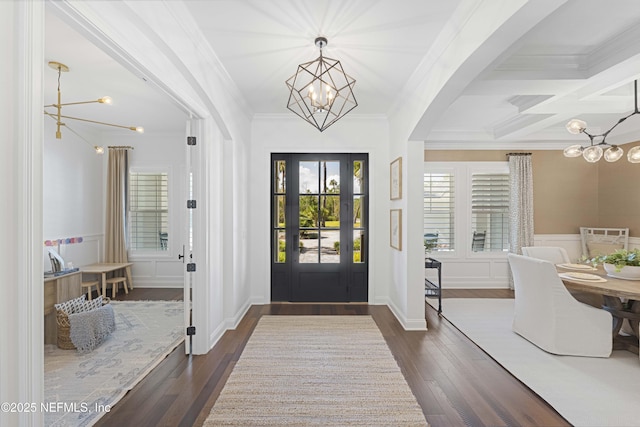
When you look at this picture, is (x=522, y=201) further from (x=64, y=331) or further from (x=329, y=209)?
(x=64, y=331)

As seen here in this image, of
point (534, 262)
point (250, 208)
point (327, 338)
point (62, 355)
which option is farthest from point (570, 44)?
point (62, 355)

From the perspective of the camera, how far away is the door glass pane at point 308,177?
4.91 m

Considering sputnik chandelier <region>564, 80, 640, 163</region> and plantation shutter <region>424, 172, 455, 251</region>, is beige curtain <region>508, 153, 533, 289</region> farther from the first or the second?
sputnik chandelier <region>564, 80, 640, 163</region>

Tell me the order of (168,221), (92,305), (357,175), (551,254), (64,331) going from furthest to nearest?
(168,221) < (357,175) < (551,254) < (92,305) < (64,331)

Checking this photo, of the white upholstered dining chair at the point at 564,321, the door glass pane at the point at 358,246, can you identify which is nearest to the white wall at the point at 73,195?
the door glass pane at the point at 358,246

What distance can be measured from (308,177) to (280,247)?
3.78ft

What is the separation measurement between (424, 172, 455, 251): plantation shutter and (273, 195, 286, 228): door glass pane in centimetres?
269

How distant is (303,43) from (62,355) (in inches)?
146

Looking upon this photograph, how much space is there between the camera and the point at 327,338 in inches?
139

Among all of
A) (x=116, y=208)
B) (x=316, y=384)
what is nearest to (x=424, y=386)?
(x=316, y=384)

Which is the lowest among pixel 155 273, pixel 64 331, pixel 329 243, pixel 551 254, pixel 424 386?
pixel 424 386

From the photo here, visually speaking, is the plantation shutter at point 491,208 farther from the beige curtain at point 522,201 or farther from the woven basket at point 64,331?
the woven basket at point 64,331

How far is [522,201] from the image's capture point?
18.8ft

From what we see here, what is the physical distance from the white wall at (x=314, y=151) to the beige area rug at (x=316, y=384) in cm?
127
